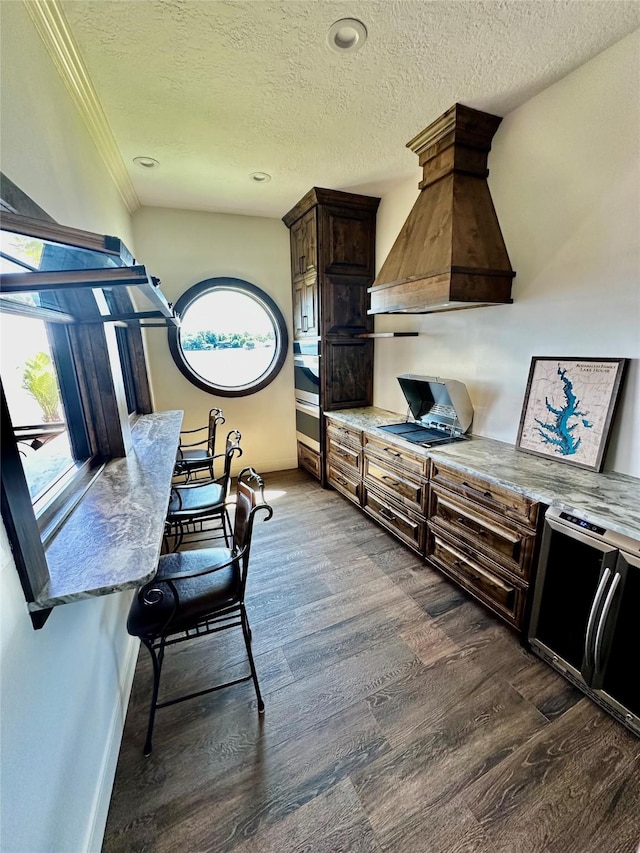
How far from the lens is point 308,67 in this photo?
1747 millimetres

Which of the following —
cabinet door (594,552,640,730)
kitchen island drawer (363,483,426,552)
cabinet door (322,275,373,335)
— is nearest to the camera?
cabinet door (594,552,640,730)

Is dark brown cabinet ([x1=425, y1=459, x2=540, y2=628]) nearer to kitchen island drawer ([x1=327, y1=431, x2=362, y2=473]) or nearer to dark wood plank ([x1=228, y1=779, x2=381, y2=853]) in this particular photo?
kitchen island drawer ([x1=327, y1=431, x2=362, y2=473])

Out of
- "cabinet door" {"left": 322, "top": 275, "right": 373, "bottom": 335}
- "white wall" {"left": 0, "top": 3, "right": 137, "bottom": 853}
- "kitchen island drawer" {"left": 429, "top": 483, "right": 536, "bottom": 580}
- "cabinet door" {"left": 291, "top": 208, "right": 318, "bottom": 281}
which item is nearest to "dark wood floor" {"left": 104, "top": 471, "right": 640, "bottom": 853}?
"white wall" {"left": 0, "top": 3, "right": 137, "bottom": 853}

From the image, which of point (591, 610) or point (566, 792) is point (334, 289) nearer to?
point (591, 610)

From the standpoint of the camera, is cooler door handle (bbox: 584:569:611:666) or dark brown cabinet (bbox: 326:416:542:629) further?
dark brown cabinet (bbox: 326:416:542:629)

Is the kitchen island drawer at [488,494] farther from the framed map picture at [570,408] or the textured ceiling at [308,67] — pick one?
the textured ceiling at [308,67]

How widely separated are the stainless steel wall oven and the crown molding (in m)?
2.96

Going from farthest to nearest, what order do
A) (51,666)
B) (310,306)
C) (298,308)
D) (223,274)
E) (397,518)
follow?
(298,308) < (223,274) < (310,306) < (397,518) < (51,666)

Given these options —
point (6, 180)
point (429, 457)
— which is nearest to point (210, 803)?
point (429, 457)

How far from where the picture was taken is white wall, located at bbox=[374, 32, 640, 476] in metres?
1.70

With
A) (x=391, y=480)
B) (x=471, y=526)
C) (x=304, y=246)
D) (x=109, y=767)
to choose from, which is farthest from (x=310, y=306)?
(x=109, y=767)

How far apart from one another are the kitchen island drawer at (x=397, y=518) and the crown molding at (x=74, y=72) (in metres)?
3.09

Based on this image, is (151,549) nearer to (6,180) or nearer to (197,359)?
(6,180)

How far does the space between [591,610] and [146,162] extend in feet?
12.7
